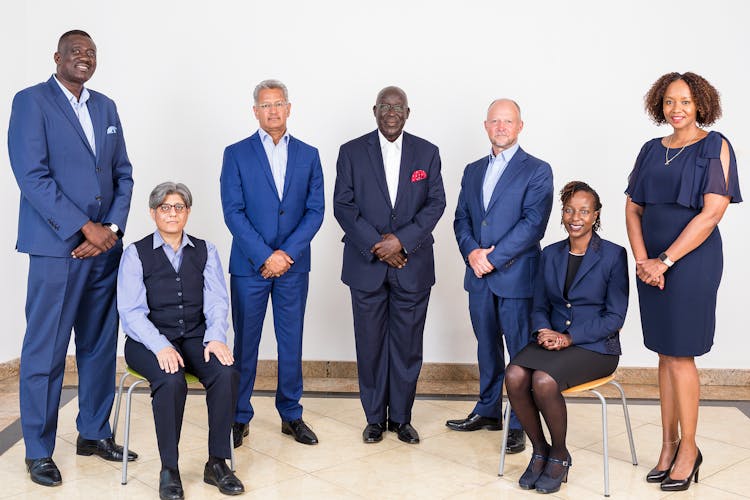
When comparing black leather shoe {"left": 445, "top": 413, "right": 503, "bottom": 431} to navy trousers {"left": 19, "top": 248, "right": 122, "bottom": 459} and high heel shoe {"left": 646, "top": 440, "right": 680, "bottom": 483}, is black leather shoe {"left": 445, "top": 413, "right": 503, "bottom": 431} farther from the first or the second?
navy trousers {"left": 19, "top": 248, "right": 122, "bottom": 459}

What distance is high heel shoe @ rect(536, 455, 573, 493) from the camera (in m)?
3.54

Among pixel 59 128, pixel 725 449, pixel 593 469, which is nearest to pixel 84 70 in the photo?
pixel 59 128

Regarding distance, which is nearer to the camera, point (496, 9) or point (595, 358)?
point (595, 358)

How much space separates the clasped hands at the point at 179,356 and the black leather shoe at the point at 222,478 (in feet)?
1.42

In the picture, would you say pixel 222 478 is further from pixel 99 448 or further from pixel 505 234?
pixel 505 234

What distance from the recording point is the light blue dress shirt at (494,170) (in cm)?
412

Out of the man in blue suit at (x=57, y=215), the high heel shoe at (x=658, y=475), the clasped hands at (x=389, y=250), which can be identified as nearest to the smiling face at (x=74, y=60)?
the man in blue suit at (x=57, y=215)

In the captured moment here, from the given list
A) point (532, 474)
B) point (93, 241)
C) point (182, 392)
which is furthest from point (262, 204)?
point (532, 474)

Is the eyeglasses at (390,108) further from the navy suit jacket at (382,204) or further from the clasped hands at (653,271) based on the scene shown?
the clasped hands at (653,271)

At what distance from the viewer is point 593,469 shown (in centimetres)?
381

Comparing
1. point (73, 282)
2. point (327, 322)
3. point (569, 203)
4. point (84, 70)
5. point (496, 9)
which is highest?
point (496, 9)

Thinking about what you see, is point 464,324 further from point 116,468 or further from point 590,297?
point 116,468

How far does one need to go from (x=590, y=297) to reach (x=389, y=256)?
0.96 metres

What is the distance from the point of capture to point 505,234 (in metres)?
4.08
